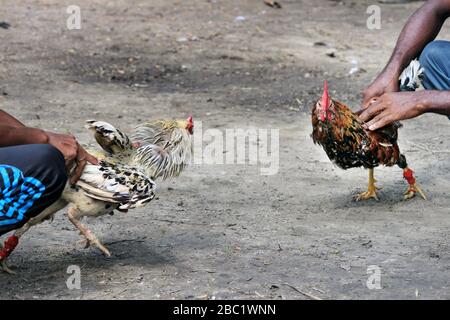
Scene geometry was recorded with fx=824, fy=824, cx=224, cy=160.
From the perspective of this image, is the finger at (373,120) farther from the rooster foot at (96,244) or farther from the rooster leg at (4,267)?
the rooster leg at (4,267)

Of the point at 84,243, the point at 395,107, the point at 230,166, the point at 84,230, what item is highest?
the point at 395,107

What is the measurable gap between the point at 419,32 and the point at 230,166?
6.80ft

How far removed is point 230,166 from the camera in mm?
6980

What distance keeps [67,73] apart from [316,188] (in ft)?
13.8

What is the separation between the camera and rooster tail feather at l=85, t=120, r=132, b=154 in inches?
192

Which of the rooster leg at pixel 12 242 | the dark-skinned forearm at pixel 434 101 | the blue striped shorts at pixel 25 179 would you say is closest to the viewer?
the blue striped shorts at pixel 25 179

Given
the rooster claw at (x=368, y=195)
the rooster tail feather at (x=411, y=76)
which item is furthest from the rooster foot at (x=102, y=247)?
the rooster tail feather at (x=411, y=76)

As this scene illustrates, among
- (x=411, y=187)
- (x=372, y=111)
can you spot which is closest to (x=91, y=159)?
(x=372, y=111)

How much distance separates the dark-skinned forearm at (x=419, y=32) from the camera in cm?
555

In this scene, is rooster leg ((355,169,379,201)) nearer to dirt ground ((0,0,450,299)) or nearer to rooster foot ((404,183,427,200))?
dirt ground ((0,0,450,299))

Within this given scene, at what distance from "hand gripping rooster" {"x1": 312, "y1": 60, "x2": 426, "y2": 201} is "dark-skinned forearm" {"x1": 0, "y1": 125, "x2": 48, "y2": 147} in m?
2.16

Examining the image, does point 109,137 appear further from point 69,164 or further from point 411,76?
point 411,76

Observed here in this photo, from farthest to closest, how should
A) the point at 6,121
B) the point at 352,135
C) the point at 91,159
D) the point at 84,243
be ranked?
the point at 352,135 < the point at 84,243 < the point at 91,159 < the point at 6,121

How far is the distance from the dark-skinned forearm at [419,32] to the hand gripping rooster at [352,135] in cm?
9
